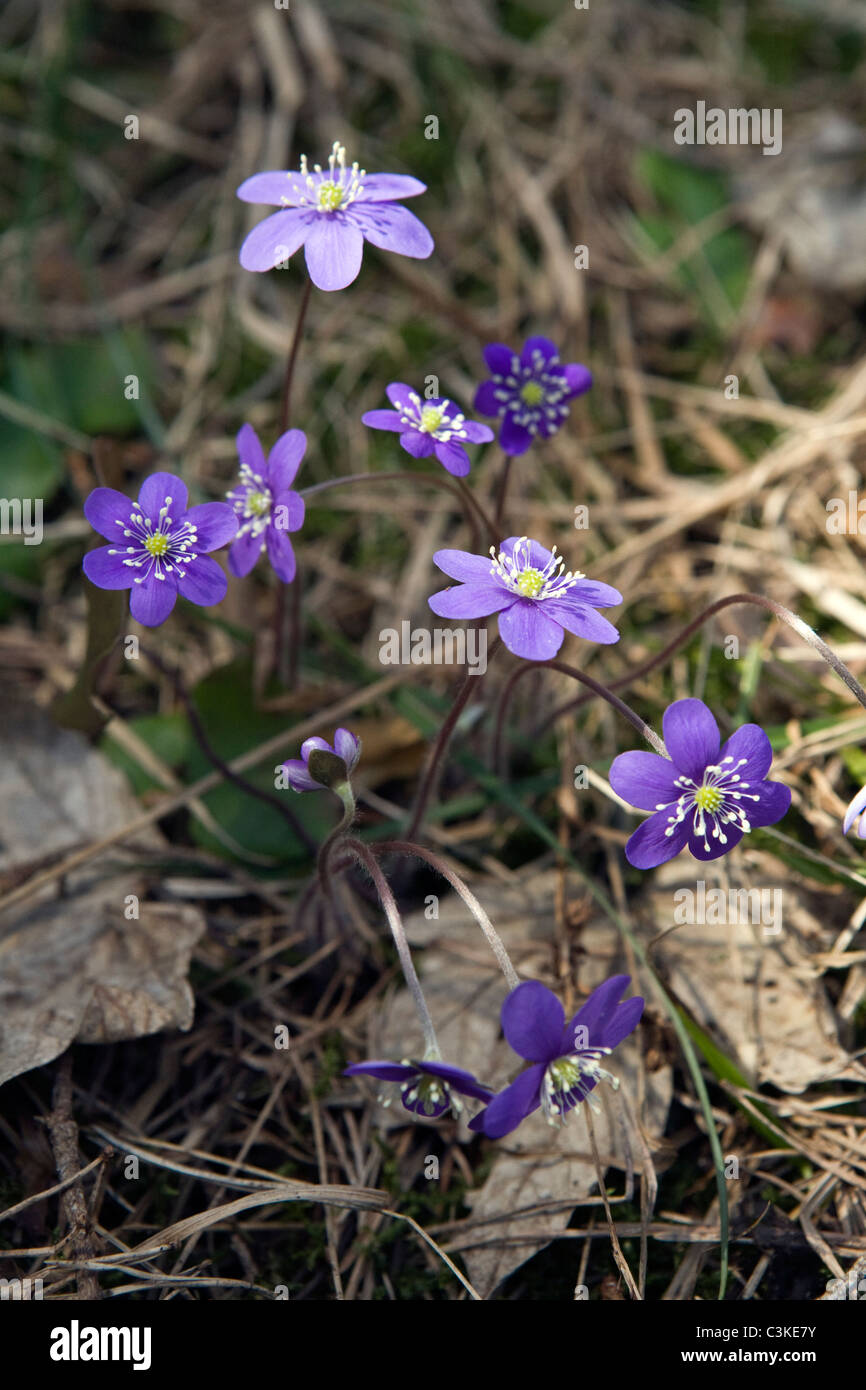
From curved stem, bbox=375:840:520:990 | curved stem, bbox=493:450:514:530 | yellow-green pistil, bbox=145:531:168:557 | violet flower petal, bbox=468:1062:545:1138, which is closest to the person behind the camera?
violet flower petal, bbox=468:1062:545:1138

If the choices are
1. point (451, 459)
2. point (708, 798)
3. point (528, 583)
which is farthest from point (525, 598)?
point (708, 798)

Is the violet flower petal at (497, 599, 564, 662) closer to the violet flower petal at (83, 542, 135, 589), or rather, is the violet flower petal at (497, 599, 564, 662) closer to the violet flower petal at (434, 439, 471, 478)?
the violet flower petal at (434, 439, 471, 478)

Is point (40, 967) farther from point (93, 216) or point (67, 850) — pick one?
point (93, 216)

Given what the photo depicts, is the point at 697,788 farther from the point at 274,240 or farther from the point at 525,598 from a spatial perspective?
the point at 274,240

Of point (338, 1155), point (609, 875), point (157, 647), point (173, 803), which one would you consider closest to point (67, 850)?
point (173, 803)

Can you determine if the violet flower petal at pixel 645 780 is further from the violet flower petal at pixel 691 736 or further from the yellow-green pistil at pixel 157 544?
the yellow-green pistil at pixel 157 544

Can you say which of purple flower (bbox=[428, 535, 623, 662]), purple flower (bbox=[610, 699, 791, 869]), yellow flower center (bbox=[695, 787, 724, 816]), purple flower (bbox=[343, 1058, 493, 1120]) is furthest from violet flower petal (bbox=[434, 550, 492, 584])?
purple flower (bbox=[343, 1058, 493, 1120])

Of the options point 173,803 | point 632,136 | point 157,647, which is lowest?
point 173,803
